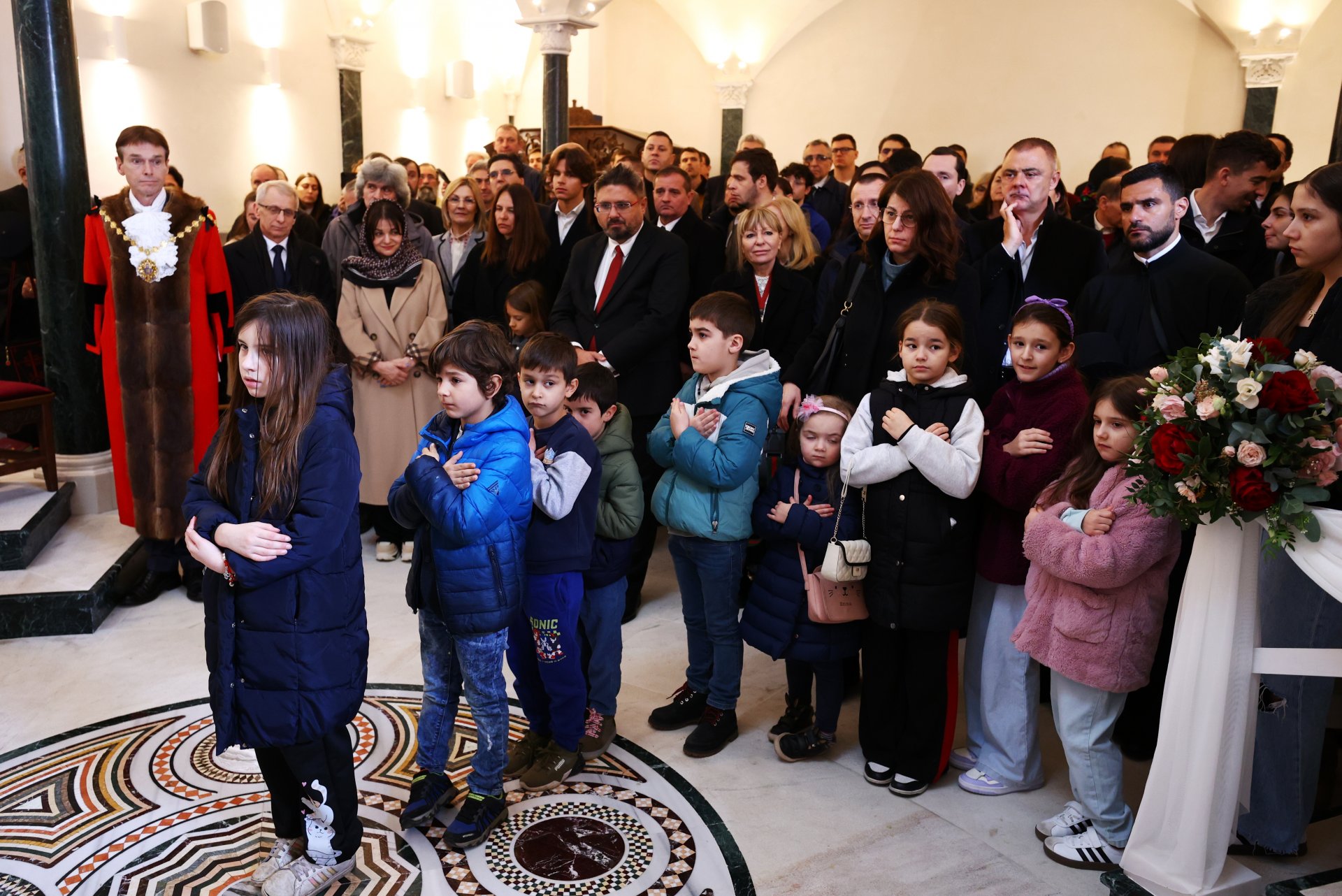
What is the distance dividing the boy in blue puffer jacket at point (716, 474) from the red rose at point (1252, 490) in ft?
4.65

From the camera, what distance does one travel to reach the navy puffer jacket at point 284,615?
97.3 inches

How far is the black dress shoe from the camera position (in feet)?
15.2

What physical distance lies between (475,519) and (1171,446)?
165cm

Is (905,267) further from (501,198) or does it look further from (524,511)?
(501,198)

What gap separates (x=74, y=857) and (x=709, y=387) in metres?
2.25

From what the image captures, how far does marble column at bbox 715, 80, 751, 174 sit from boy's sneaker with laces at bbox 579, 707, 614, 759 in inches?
465

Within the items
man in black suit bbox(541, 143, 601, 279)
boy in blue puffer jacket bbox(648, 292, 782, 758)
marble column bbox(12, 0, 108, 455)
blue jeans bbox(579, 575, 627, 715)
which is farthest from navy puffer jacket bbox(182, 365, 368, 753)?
marble column bbox(12, 0, 108, 455)

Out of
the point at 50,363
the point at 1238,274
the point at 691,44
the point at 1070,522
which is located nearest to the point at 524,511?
the point at 1070,522

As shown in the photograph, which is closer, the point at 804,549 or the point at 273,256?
the point at 804,549

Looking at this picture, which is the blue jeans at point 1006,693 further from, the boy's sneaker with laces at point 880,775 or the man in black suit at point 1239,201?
the man in black suit at point 1239,201

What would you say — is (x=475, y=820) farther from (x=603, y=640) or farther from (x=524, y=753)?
(x=603, y=640)

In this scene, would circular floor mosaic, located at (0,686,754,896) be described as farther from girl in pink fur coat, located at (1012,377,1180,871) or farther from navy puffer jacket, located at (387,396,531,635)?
girl in pink fur coat, located at (1012,377,1180,871)

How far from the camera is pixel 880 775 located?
3303 millimetres

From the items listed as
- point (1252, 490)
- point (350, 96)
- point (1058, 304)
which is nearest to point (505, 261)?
point (1058, 304)
